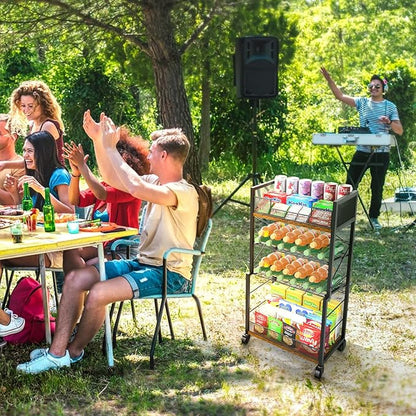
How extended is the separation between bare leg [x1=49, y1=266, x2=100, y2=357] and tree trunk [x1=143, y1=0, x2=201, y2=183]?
4.25 metres

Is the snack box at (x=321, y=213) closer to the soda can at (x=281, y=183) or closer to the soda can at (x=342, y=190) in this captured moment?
the soda can at (x=342, y=190)

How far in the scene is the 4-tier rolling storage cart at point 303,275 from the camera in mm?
3041

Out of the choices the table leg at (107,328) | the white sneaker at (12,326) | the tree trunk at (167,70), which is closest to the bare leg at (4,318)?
the white sneaker at (12,326)

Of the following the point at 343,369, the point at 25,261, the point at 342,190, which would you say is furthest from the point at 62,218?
the point at 343,369

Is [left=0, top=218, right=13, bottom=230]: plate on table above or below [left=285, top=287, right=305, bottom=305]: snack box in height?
above

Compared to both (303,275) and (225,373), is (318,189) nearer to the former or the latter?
(303,275)

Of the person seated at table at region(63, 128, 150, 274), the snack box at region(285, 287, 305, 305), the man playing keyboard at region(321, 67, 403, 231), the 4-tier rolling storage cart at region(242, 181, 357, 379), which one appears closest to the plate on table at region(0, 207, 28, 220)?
the person seated at table at region(63, 128, 150, 274)

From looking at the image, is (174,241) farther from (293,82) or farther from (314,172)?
(293,82)

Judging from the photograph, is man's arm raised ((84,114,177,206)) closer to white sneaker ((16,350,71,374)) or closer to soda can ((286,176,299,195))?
soda can ((286,176,299,195))

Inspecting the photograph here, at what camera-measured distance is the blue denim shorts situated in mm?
3008

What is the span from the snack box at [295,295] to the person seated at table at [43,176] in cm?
125

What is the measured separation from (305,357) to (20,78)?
10658 mm

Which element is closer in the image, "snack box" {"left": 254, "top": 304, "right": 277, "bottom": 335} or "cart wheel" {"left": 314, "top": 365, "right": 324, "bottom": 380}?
"cart wheel" {"left": 314, "top": 365, "right": 324, "bottom": 380}

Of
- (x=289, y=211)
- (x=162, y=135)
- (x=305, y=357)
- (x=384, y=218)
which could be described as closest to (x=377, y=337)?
(x=305, y=357)
